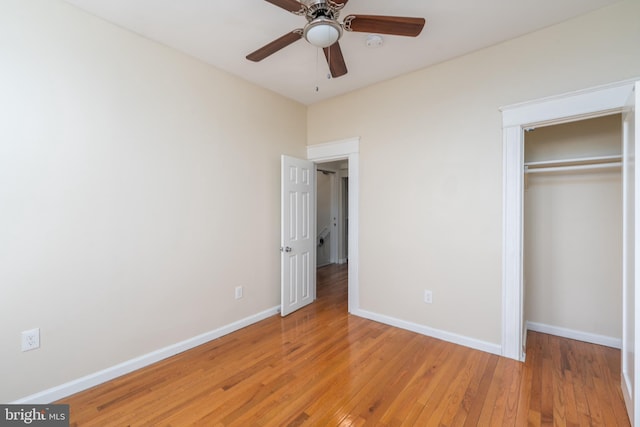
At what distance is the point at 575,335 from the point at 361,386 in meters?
2.29

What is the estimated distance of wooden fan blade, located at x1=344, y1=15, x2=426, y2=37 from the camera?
5.20 feet

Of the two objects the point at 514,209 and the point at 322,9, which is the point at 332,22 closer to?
the point at 322,9

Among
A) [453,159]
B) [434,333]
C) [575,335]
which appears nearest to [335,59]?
[453,159]

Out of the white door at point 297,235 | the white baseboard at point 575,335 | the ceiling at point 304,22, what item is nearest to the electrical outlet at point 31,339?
the white door at point 297,235

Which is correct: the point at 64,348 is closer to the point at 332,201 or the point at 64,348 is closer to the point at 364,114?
the point at 364,114

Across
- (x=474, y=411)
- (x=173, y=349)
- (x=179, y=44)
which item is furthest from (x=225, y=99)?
(x=474, y=411)

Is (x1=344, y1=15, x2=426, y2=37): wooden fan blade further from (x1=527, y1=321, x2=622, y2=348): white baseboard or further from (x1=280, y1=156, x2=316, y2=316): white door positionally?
(x1=527, y1=321, x2=622, y2=348): white baseboard

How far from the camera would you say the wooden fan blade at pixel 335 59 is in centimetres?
184

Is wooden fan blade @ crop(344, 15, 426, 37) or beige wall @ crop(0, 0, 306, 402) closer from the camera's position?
wooden fan blade @ crop(344, 15, 426, 37)

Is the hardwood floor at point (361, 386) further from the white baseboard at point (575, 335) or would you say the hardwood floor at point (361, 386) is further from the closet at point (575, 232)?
the closet at point (575, 232)

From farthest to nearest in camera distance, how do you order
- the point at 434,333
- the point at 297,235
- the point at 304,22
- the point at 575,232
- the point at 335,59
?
the point at 297,235, the point at 434,333, the point at 575,232, the point at 304,22, the point at 335,59

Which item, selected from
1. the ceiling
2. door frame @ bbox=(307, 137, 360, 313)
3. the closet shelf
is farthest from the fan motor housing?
the closet shelf

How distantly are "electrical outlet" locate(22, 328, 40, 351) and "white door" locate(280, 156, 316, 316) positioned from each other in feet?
6.85

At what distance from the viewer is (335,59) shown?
1.96 m
